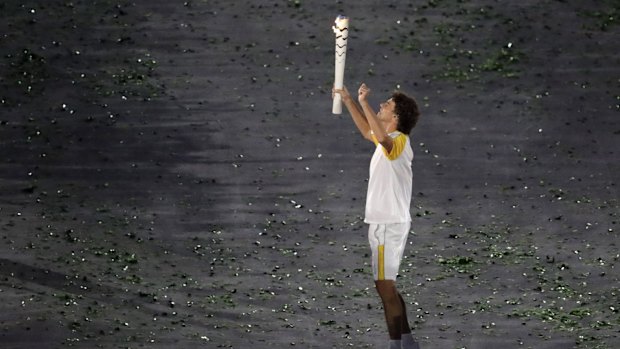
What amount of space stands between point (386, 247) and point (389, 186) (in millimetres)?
516

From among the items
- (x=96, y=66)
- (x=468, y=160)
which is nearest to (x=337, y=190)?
(x=468, y=160)

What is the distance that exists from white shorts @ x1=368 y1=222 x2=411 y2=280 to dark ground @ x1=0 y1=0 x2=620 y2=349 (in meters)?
1.95

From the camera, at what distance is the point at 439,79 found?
69.6ft

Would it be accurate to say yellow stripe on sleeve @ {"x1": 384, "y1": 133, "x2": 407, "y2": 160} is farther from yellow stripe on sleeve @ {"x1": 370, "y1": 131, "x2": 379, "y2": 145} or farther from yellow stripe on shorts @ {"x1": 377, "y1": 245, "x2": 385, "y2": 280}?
yellow stripe on shorts @ {"x1": 377, "y1": 245, "x2": 385, "y2": 280}

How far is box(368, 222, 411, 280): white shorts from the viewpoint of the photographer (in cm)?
1295

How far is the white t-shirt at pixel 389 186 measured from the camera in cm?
1296

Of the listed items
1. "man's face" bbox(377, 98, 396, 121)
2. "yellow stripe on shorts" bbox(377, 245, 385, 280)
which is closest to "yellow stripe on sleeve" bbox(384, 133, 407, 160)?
"man's face" bbox(377, 98, 396, 121)

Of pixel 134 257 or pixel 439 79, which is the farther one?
pixel 439 79

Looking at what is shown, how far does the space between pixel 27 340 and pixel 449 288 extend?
4.50m

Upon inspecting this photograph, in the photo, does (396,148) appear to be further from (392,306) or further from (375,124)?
(392,306)

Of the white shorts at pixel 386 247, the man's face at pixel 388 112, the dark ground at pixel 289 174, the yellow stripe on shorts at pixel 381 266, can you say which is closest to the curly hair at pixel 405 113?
the man's face at pixel 388 112

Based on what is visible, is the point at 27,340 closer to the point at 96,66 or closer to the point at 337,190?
the point at 337,190

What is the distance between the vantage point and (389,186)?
42.5 feet

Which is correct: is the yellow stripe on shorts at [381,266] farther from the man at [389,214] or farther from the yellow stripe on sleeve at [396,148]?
the yellow stripe on sleeve at [396,148]
